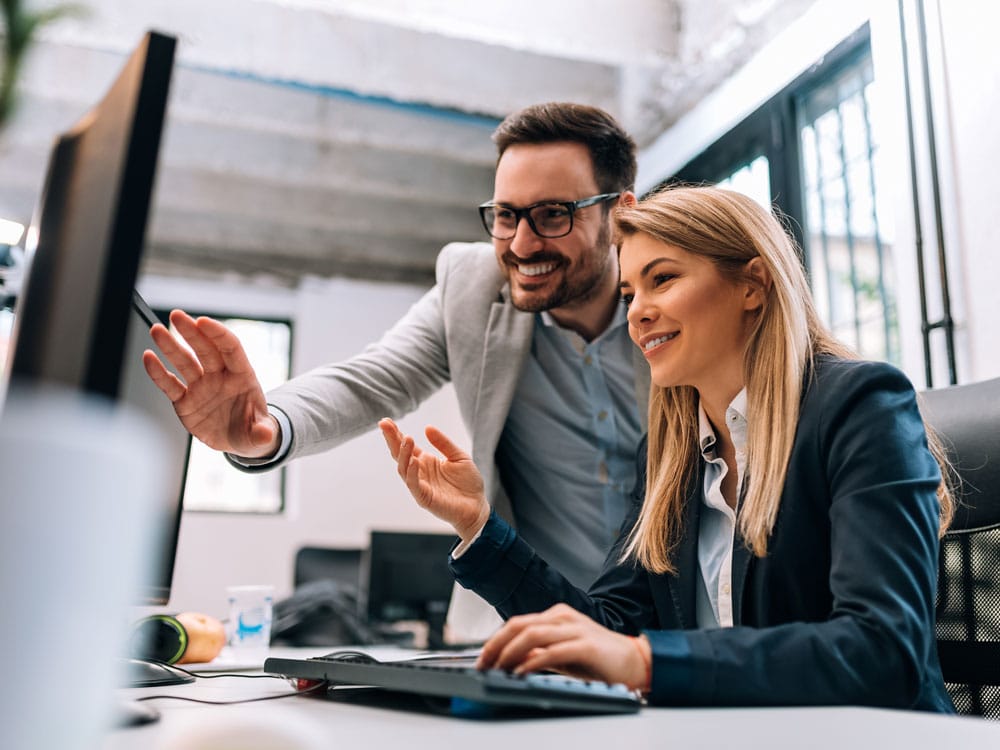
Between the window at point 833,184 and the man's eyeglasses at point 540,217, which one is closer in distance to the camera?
the man's eyeglasses at point 540,217

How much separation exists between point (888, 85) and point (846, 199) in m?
0.90

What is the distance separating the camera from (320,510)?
6.84 metres

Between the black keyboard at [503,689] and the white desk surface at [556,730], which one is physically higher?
the black keyboard at [503,689]

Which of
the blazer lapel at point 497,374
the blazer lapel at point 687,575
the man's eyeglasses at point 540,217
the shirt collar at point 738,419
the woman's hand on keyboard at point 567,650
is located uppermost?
the man's eyeglasses at point 540,217

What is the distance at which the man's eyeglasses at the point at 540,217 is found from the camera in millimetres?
1861

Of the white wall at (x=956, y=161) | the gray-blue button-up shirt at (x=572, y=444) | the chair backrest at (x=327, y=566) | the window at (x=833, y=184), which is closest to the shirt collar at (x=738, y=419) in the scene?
the gray-blue button-up shirt at (x=572, y=444)

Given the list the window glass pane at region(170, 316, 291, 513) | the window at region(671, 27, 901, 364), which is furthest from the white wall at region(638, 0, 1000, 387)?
the window glass pane at region(170, 316, 291, 513)

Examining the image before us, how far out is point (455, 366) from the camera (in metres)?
1.91

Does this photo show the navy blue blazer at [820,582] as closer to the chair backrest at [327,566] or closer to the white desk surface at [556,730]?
the white desk surface at [556,730]

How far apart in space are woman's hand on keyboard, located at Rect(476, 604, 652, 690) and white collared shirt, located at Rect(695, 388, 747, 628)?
Result: 444mm

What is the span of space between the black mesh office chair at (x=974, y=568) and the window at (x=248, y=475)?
590 cm

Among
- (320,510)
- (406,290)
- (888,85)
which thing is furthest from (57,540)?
(406,290)

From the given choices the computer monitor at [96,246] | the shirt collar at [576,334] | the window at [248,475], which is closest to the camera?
the computer monitor at [96,246]

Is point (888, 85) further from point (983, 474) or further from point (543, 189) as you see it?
point (983, 474)
